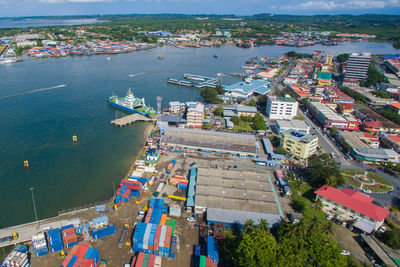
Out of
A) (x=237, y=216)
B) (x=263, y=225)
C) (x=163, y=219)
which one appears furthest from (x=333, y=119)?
(x=163, y=219)

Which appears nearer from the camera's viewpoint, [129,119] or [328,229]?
[328,229]

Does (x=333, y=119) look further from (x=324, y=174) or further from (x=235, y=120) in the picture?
(x=324, y=174)

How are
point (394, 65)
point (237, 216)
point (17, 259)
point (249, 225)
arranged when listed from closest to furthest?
point (17, 259)
point (249, 225)
point (237, 216)
point (394, 65)

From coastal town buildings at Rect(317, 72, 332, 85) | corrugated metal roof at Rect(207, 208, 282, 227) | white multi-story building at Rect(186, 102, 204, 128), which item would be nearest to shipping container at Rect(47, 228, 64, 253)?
corrugated metal roof at Rect(207, 208, 282, 227)

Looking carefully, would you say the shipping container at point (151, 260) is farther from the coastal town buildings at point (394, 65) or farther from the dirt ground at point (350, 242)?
the coastal town buildings at point (394, 65)

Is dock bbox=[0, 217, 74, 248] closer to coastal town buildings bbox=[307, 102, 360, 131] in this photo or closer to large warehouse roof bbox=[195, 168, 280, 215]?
large warehouse roof bbox=[195, 168, 280, 215]

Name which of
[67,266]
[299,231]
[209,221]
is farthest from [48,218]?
Result: [299,231]

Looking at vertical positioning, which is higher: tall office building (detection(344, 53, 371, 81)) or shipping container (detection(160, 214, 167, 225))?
tall office building (detection(344, 53, 371, 81))
